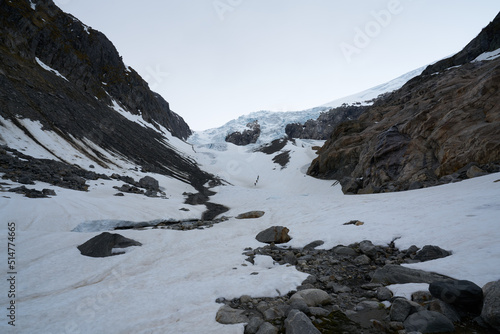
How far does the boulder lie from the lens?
9.93 m

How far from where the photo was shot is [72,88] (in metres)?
54.5

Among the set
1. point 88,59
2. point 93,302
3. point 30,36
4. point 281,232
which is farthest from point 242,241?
point 88,59

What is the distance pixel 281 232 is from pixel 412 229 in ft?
20.0

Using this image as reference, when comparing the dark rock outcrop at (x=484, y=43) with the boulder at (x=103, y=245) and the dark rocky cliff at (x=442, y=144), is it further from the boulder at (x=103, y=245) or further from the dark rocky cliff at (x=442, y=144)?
the boulder at (x=103, y=245)

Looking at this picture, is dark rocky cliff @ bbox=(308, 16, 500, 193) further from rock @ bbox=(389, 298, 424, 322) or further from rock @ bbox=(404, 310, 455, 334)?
rock @ bbox=(404, 310, 455, 334)

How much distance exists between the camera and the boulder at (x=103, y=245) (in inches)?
391

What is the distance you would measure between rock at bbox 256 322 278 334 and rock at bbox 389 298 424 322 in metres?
2.35

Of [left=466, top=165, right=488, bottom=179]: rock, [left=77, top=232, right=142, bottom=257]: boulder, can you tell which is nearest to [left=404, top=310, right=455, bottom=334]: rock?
[left=77, top=232, right=142, bottom=257]: boulder

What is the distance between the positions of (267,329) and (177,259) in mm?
6854

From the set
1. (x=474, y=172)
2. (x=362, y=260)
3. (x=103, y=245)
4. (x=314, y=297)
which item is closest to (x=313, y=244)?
(x=362, y=260)

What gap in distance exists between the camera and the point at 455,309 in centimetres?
432

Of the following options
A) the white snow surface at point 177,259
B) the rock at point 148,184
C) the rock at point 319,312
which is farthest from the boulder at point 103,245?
the rock at point 148,184

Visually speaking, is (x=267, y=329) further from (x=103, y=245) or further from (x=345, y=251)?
(x=103, y=245)

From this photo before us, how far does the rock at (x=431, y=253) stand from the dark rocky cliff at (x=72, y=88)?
3580 centimetres
